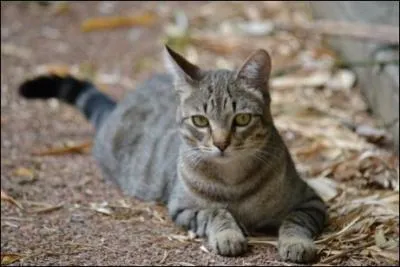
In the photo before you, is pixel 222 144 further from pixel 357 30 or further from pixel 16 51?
pixel 16 51

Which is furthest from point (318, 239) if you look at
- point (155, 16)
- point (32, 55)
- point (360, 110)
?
point (155, 16)

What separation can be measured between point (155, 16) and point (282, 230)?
2.86 meters

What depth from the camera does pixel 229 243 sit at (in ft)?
8.57

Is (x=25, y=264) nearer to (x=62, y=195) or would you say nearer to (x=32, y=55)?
(x=62, y=195)

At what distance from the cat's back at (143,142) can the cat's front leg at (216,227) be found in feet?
0.88

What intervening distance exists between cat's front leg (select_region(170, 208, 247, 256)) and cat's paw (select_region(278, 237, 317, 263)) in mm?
123

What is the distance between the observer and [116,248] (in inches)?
99.3

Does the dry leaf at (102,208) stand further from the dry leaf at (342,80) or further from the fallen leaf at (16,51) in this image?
the dry leaf at (342,80)

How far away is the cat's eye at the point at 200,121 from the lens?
107 inches

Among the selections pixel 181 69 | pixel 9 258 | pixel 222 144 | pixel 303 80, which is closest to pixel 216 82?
pixel 181 69

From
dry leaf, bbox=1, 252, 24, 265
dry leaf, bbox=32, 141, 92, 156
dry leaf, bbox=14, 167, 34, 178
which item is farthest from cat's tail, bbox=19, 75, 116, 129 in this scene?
dry leaf, bbox=1, 252, 24, 265

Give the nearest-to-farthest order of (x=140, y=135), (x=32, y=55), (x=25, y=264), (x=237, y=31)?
1. (x=25, y=264)
2. (x=140, y=135)
3. (x=32, y=55)
4. (x=237, y=31)

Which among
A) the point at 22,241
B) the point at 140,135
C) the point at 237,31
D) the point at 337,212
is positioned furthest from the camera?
the point at 237,31

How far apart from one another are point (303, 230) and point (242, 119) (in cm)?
40
